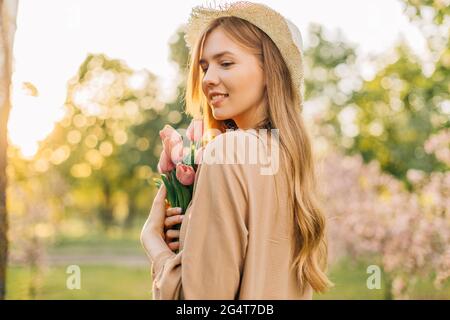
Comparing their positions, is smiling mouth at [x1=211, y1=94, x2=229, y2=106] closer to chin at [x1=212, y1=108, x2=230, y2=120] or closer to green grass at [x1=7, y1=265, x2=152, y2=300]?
chin at [x1=212, y1=108, x2=230, y2=120]

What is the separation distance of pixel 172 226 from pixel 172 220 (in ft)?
0.08

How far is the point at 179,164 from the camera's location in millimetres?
1808

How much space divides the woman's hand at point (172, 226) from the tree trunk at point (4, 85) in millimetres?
2547

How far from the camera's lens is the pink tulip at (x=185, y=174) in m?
1.79

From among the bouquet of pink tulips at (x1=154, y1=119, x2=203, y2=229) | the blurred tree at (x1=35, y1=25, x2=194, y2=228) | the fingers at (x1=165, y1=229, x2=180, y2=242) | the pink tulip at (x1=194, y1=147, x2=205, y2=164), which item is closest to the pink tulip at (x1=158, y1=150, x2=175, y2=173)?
the bouquet of pink tulips at (x1=154, y1=119, x2=203, y2=229)

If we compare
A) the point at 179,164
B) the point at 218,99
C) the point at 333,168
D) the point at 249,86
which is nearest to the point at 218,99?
the point at 218,99

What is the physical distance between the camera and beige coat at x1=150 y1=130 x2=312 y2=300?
1516mm

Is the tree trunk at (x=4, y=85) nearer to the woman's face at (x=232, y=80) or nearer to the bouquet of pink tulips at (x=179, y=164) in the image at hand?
the bouquet of pink tulips at (x=179, y=164)

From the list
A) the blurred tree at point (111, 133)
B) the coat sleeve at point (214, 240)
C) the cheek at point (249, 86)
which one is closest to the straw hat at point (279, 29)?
the cheek at point (249, 86)

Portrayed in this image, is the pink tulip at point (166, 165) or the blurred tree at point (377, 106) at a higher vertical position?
the blurred tree at point (377, 106)

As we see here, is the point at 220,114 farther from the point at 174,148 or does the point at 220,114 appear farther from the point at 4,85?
the point at 4,85

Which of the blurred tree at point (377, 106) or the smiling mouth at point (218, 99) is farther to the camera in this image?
the blurred tree at point (377, 106)

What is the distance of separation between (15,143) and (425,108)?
11322 mm
